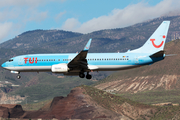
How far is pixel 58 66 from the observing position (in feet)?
202

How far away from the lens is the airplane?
61.8 meters

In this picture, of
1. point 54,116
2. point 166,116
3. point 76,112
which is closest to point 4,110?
point 54,116

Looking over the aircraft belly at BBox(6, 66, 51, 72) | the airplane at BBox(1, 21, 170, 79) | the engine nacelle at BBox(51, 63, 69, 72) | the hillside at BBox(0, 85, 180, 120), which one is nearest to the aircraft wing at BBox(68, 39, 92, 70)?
the airplane at BBox(1, 21, 170, 79)

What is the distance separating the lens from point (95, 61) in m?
63.5

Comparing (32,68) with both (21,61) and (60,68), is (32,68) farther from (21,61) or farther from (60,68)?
(60,68)

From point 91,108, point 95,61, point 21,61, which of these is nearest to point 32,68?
point 21,61

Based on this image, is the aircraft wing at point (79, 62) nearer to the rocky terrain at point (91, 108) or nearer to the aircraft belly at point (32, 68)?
the aircraft belly at point (32, 68)

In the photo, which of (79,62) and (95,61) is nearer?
(79,62)

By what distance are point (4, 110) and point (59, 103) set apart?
102ft

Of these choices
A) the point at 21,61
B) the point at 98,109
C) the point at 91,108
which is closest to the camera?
the point at 21,61

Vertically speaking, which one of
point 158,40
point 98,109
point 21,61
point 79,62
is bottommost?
point 98,109

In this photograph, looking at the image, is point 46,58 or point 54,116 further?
point 54,116

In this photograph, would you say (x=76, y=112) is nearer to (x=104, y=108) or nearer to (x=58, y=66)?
(x=104, y=108)

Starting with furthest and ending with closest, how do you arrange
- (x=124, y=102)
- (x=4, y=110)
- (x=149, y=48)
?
(x=4, y=110) → (x=124, y=102) → (x=149, y=48)
